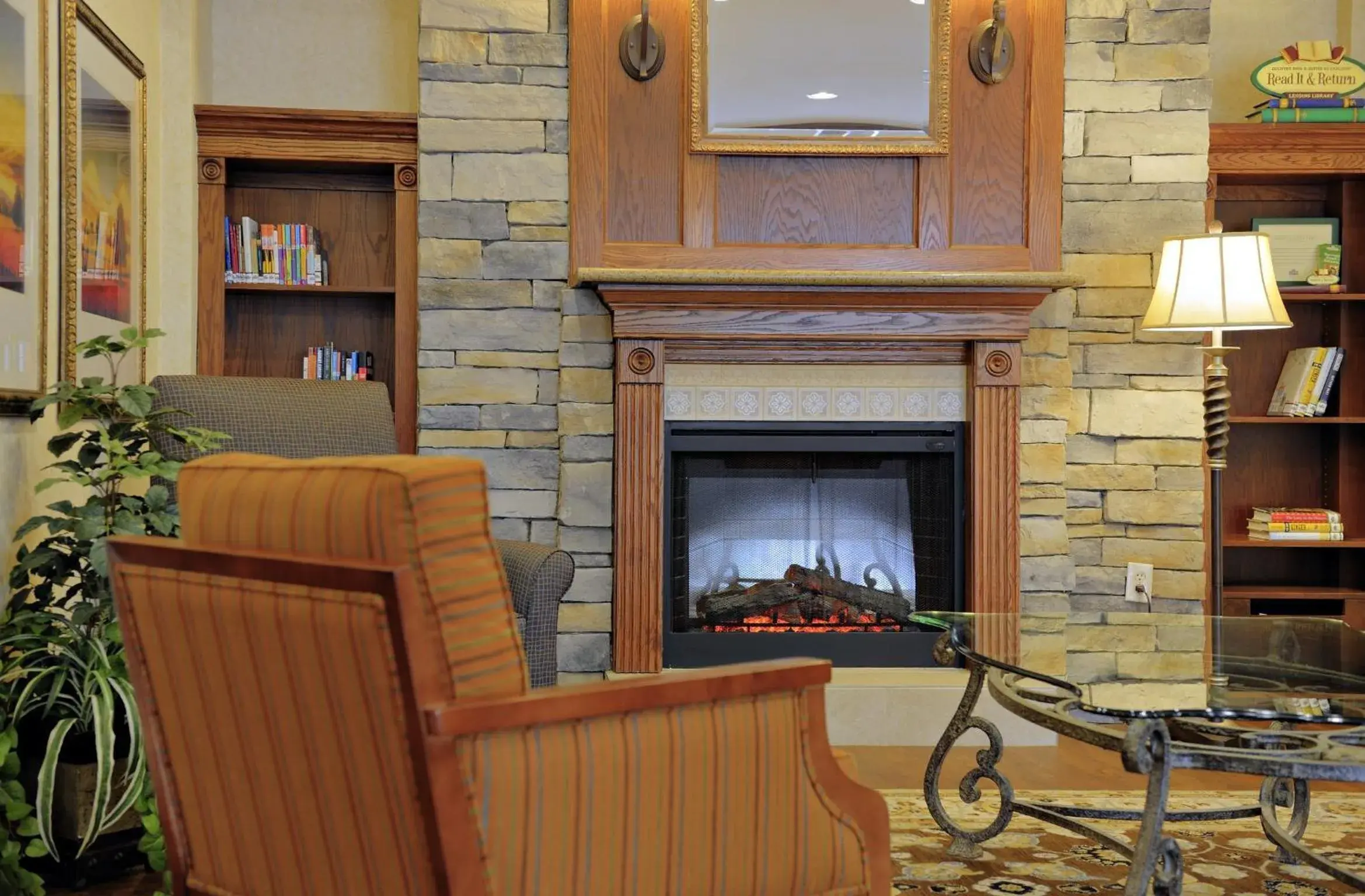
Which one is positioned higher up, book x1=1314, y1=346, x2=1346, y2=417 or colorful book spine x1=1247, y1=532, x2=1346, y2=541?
book x1=1314, y1=346, x2=1346, y2=417

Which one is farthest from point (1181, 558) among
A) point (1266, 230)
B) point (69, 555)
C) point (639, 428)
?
point (69, 555)

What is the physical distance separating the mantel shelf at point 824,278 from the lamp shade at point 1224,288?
294mm

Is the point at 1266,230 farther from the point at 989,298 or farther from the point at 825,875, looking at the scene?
the point at 825,875

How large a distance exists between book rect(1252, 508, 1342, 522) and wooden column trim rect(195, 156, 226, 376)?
140 inches

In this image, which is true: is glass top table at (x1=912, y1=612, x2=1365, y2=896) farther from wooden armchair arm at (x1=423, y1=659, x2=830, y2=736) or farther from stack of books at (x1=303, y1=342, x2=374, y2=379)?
stack of books at (x1=303, y1=342, x2=374, y2=379)

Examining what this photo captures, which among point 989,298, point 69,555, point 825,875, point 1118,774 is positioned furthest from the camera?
point 989,298

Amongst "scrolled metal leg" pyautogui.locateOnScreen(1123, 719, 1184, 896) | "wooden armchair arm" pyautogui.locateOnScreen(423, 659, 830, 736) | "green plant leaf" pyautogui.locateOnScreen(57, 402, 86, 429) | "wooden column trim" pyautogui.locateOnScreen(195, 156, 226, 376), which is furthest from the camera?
"wooden column trim" pyautogui.locateOnScreen(195, 156, 226, 376)

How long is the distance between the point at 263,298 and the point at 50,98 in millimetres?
1602

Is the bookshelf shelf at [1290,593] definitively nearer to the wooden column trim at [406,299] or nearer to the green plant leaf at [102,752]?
the wooden column trim at [406,299]

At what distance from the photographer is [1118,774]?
346cm

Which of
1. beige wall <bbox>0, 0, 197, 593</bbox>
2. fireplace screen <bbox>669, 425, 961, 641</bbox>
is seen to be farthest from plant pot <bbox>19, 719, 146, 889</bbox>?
fireplace screen <bbox>669, 425, 961, 641</bbox>

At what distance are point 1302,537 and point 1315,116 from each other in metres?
1.41

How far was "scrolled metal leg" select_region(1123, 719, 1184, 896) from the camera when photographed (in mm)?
1850

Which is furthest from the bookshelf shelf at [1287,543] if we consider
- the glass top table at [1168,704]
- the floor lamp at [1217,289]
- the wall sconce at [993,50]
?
the wall sconce at [993,50]
